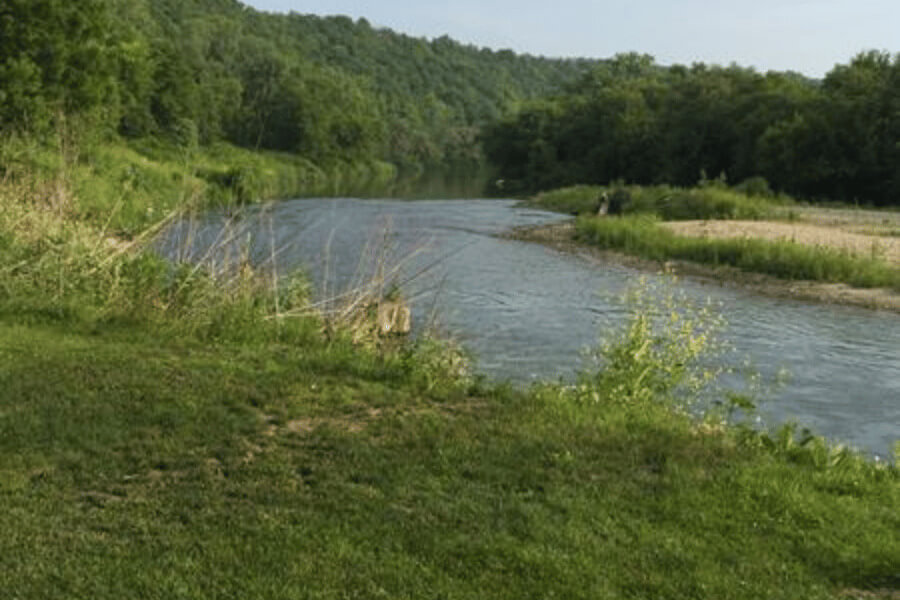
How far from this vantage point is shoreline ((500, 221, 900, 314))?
28.4m

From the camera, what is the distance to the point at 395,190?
261ft

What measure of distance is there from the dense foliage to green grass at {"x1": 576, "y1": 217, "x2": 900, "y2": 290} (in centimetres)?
2167

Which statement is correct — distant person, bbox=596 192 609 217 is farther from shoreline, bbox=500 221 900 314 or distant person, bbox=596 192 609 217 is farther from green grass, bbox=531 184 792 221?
shoreline, bbox=500 221 900 314

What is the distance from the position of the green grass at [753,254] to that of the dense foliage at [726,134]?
2167cm

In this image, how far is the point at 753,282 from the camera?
1256 inches

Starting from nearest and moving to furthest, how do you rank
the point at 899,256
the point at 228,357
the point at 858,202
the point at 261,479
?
the point at 261,479 → the point at 228,357 → the point at 899,256 → the point at 858,202

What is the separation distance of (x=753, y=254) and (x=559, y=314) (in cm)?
1280

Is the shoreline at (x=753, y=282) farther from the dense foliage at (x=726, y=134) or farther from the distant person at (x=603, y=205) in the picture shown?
the dense foliage at (x=726, y=134)

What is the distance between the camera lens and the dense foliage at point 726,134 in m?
57.2

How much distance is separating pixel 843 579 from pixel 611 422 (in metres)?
3.52

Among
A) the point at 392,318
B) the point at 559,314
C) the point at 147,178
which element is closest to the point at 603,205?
the point at 147,178

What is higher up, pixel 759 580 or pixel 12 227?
pixel 12 227

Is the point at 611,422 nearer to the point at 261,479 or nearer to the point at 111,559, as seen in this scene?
the point at 261,479

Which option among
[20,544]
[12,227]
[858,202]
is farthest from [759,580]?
[858,202]
